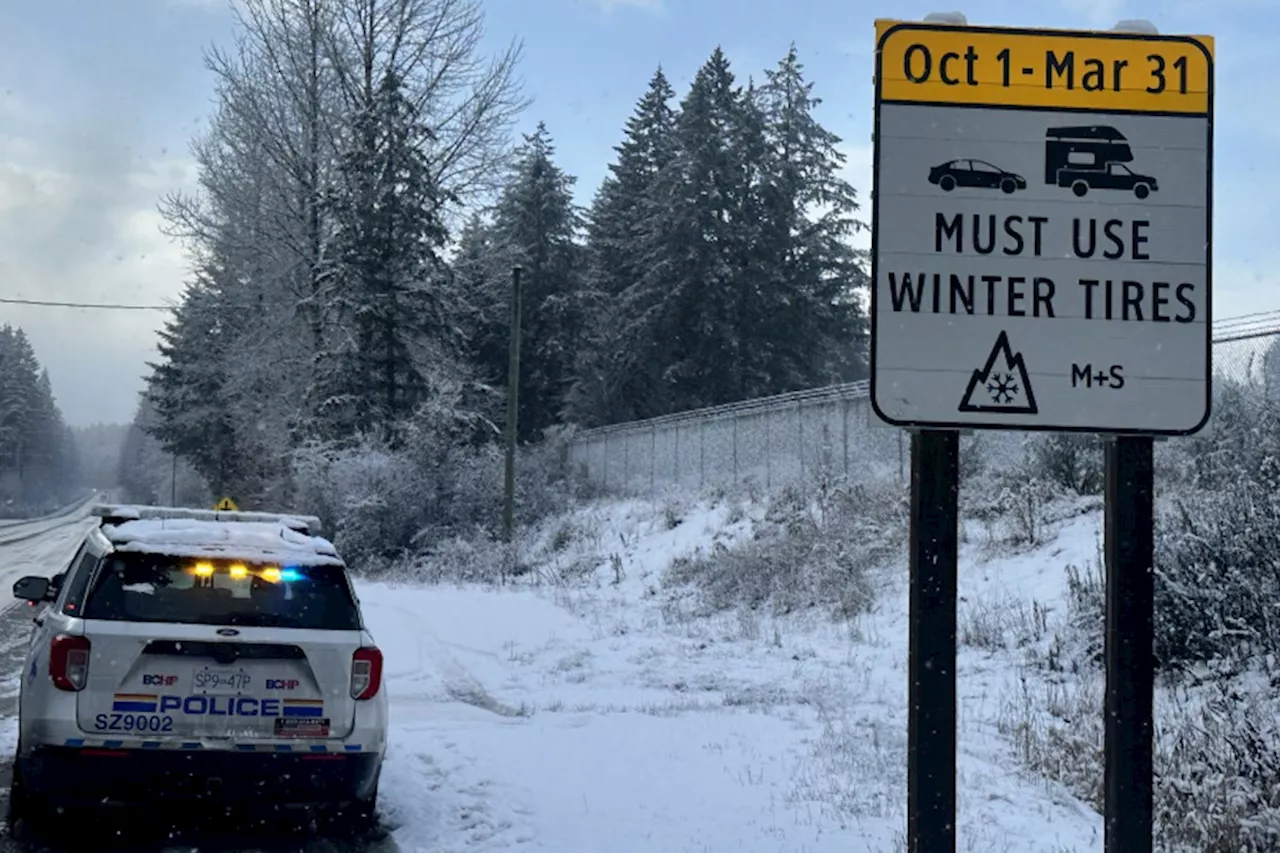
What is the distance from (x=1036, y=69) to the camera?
4066 millimetres

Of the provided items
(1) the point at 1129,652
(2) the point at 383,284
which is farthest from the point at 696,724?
(2) the point at 383,284

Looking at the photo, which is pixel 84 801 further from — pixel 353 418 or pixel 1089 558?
pixel 353 418

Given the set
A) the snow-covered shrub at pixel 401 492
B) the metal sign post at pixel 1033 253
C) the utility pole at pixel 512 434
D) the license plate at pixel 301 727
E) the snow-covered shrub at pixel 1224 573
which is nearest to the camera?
the metal sign post at pixel 1033 253

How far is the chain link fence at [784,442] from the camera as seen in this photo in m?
16.3

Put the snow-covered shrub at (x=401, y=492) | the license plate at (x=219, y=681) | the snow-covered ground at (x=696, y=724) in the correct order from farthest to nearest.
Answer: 1. the snow-covered shrub at (x=401, y=492)
2. the snow-covered ground at (x=696, y=724)
3. the license plate at (x=219, y=681)

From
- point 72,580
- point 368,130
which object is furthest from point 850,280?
point 72,580

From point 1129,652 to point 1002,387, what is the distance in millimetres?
939

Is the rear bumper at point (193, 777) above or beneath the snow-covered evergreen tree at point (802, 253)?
beneath

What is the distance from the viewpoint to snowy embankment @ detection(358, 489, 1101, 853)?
276 inches

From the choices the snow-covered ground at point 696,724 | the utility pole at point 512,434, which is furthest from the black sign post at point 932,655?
the utility pole at point 512,434

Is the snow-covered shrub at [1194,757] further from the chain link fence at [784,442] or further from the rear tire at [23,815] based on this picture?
the chain link fence at [784,442]

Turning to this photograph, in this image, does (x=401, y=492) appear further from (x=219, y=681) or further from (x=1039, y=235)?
(x=1039, y=235)

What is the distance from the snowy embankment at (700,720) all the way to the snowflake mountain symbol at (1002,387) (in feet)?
11.4

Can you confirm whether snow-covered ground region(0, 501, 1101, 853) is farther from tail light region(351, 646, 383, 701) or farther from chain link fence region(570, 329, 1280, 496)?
chain link fence region(570, 329, 1280, 496)
